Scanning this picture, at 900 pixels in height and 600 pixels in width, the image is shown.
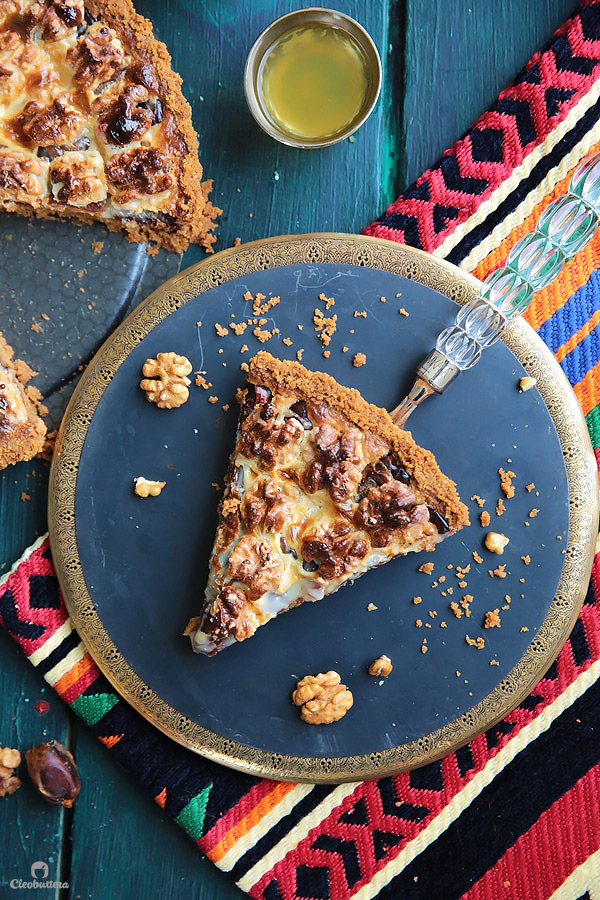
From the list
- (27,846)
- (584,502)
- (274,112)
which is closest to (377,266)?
(274,112)

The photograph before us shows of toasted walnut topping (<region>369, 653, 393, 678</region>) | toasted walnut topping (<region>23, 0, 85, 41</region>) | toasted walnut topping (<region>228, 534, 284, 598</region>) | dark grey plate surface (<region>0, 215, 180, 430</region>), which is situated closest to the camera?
toasted walnut topping (<region>228, 534, 284, 598</region>)

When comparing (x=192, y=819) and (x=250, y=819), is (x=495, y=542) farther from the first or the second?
(x=192, y=819)

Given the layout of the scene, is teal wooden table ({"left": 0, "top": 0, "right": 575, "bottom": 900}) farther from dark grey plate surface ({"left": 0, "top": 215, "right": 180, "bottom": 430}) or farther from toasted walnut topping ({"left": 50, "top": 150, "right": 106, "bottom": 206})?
toasted walnut topping ({"left": 50, "top": 150, "right": 106, "bottom": 206})

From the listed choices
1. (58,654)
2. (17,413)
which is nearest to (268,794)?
(58,654)

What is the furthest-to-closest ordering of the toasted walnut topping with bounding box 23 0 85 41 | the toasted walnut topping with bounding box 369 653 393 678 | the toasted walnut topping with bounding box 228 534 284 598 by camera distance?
the toasted walnut topping with bounding box 369 653 393 678 < the toasted walnut topping with bounding box 23 0 85 41 < the toasted walnut topping with bounding box 228 534 284 598

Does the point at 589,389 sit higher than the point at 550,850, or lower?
higher

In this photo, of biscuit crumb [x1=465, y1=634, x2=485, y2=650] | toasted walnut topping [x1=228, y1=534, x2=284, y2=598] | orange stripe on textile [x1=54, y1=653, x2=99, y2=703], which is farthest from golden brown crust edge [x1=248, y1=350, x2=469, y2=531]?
orange stripe on textile [x1=54, y1=653, x2=99, y2=703]
